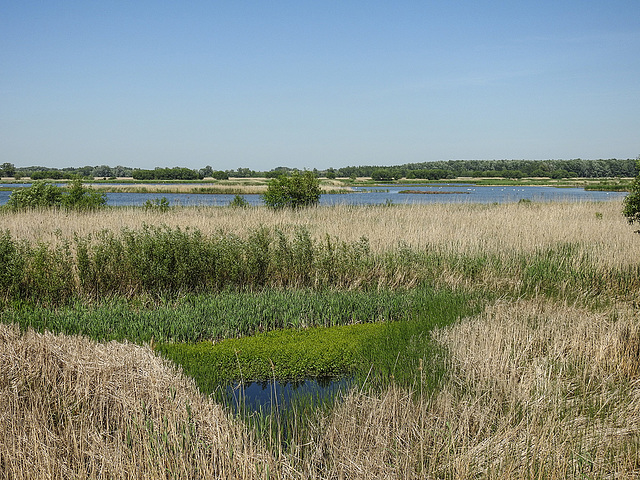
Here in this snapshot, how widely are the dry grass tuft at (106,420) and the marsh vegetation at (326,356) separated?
0.07ft

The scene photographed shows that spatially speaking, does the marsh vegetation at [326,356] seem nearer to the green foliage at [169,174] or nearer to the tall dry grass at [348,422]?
the tall dry grass at [348,422]

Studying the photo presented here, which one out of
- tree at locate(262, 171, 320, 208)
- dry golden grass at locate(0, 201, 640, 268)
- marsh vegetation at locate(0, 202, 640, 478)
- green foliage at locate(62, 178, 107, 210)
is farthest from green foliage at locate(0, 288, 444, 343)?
tree at locate(262, 171, 320, 208)

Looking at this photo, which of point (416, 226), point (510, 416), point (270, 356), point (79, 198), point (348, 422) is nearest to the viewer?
point (348, 422)

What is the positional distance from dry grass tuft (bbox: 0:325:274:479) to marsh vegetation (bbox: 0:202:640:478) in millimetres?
23

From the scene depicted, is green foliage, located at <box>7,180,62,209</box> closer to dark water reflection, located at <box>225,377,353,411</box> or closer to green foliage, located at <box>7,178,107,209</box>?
green foliage, located at <box>7,178,107,209</box>

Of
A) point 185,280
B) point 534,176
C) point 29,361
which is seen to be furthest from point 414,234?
point 534,176

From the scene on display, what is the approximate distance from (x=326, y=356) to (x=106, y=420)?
2.74m

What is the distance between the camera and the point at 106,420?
454 centimetres

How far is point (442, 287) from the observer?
991 centimetres

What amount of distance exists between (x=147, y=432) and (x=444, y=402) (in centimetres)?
250

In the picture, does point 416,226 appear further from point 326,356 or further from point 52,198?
point 52,198

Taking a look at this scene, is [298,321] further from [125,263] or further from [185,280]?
[125,263]

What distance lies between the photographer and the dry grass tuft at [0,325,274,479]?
3809 mm

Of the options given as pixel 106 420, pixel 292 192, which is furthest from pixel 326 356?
pixel 292 192
